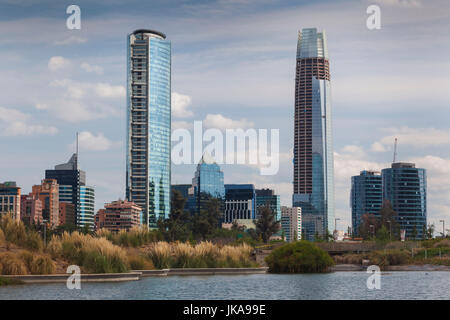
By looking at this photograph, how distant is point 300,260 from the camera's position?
81.7 m

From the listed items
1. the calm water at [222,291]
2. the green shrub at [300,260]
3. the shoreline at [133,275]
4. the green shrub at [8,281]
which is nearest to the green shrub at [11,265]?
the shoreline at [133,275]

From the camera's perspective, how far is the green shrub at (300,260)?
81750 mm

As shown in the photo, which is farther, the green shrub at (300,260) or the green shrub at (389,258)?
the green shrub at (389,258)

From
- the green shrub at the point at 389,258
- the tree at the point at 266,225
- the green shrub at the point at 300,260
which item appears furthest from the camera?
the tree at the point at 266,225

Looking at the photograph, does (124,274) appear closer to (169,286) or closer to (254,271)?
(169,286)

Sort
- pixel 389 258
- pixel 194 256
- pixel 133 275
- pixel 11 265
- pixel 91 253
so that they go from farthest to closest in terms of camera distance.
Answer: pixel 389 258, pixel 194 256, pixel 133 275, pixel 91 253, pixel 11 265

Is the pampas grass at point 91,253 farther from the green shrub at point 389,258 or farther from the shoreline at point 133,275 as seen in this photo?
the green shrub at point 389,258

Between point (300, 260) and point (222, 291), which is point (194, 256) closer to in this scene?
point (300, 260)

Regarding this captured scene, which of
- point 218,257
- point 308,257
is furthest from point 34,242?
point 308,257

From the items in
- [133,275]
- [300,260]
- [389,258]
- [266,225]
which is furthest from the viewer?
[266,225]

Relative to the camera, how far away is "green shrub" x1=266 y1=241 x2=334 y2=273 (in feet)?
268

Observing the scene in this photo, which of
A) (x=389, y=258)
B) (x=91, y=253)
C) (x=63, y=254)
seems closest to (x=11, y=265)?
(x=63, y=254)

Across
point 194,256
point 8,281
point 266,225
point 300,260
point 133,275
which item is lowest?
point 300,260
